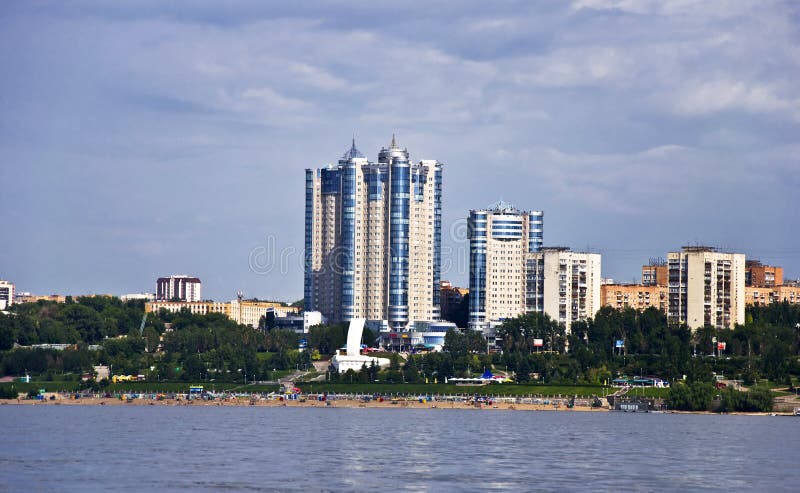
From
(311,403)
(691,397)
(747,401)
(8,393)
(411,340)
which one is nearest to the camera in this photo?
(747,401)

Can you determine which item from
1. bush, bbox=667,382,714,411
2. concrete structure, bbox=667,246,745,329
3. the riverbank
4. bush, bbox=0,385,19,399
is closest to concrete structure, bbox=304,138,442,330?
concrete structure, bbox=667,246,745,329

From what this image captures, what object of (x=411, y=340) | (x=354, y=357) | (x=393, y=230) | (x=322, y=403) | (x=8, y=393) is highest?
(x=393, y=230)

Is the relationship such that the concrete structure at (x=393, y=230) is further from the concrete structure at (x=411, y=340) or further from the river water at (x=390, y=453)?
the river water at (x=390, y=453)

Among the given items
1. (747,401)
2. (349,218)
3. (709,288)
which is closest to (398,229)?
(349,218)

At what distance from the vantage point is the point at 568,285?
637 feet

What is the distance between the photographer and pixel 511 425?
384 feet

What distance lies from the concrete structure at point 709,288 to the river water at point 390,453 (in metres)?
55.4

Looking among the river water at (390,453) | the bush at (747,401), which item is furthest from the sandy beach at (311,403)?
the river water at (390,453)

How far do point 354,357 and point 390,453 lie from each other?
97.5m

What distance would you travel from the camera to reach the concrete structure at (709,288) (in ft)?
608

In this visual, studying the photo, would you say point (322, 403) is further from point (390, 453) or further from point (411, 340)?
point (390, 453)

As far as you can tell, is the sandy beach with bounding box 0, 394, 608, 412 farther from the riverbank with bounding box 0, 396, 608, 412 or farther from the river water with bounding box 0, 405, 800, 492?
the river water with bounding box 0, 405, 800, 492

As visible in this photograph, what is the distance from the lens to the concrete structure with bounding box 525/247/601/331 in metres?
Result: 193

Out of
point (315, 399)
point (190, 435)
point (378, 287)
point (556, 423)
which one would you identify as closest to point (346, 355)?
point (378, 287)
